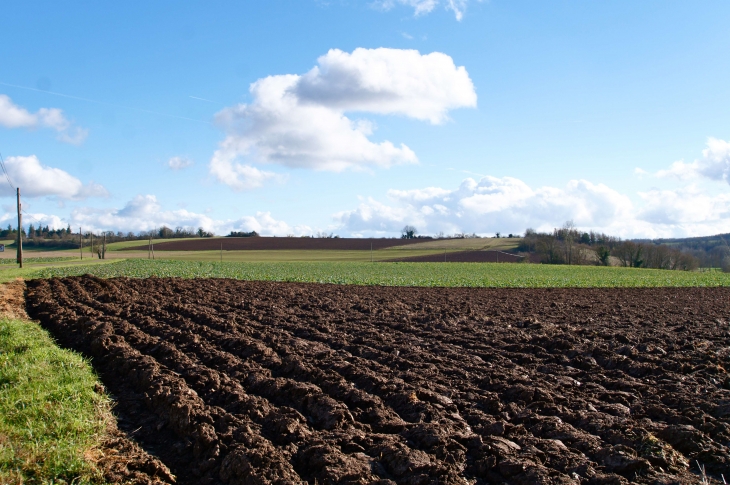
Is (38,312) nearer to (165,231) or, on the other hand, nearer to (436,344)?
(436,344)

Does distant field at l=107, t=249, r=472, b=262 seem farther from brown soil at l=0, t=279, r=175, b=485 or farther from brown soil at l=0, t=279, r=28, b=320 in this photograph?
brown soil at l=0, t=279, r=175, b=485

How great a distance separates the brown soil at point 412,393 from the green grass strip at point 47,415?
566 millimetres

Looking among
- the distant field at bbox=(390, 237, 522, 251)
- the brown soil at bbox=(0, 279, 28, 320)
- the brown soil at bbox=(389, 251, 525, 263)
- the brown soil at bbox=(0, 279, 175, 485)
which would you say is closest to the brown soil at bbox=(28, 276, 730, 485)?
the brown soil at bbox=(0, 279, 175, 485)

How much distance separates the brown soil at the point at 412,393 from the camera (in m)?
5.61

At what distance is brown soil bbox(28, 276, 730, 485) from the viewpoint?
5.61 m

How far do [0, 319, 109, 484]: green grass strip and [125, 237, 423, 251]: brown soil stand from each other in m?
84.5

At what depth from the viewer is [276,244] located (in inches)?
3750

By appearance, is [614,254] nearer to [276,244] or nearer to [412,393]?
[276,244]

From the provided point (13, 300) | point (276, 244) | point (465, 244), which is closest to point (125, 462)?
point (13, 300)

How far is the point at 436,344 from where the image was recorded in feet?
38.0

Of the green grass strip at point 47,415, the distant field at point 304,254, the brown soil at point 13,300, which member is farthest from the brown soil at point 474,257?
the green grass strip at point 47,415

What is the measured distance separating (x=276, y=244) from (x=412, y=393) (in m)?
89.1

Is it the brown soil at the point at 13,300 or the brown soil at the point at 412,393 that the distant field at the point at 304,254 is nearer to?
the brown soil at the point at 13,300

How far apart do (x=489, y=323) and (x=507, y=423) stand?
820cm
